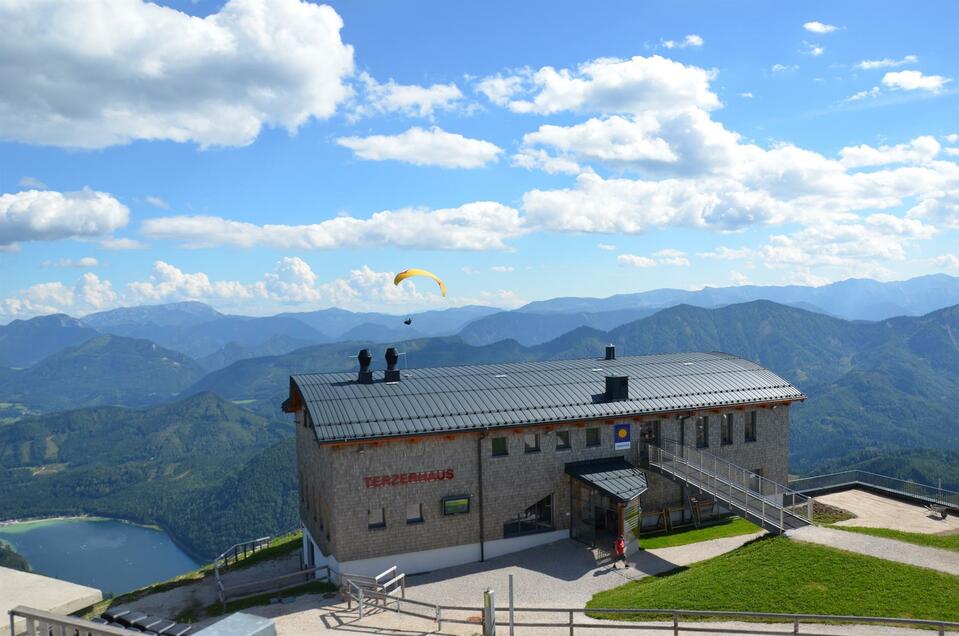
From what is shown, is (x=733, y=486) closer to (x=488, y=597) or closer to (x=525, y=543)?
(x=525, y=543)

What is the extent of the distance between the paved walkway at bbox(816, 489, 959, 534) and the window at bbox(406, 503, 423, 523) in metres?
21.0

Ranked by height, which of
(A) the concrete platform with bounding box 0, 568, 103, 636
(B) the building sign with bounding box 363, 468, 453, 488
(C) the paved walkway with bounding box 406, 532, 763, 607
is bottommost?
(C) the paved walkway with bounding box 406, 532, 763, 607

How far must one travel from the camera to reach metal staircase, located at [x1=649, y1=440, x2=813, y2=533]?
2955cm

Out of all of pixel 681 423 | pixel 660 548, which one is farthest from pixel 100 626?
pixel 681 423

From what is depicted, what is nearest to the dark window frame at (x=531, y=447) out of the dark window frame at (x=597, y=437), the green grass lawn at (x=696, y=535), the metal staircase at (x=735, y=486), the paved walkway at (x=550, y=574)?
the dark window frame at (x=597, y=437)

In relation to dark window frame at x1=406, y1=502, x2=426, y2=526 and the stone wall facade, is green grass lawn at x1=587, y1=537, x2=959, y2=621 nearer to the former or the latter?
the stone wall facade

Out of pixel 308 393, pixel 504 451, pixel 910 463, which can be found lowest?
pixel 910 463

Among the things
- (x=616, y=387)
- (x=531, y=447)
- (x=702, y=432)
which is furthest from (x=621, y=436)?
(x=702, y=432)

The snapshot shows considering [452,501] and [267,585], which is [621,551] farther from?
[267,585]

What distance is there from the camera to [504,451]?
3259cm

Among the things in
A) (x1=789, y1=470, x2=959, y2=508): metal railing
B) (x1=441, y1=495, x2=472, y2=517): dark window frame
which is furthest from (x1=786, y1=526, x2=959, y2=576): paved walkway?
(x1=441, y1=495, x2=472, y2=517): dark window frame

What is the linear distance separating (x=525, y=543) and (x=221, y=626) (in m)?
26.1

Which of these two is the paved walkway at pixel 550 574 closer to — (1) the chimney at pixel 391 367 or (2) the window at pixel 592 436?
(2) the window at pixel 592 436

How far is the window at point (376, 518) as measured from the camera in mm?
30141
